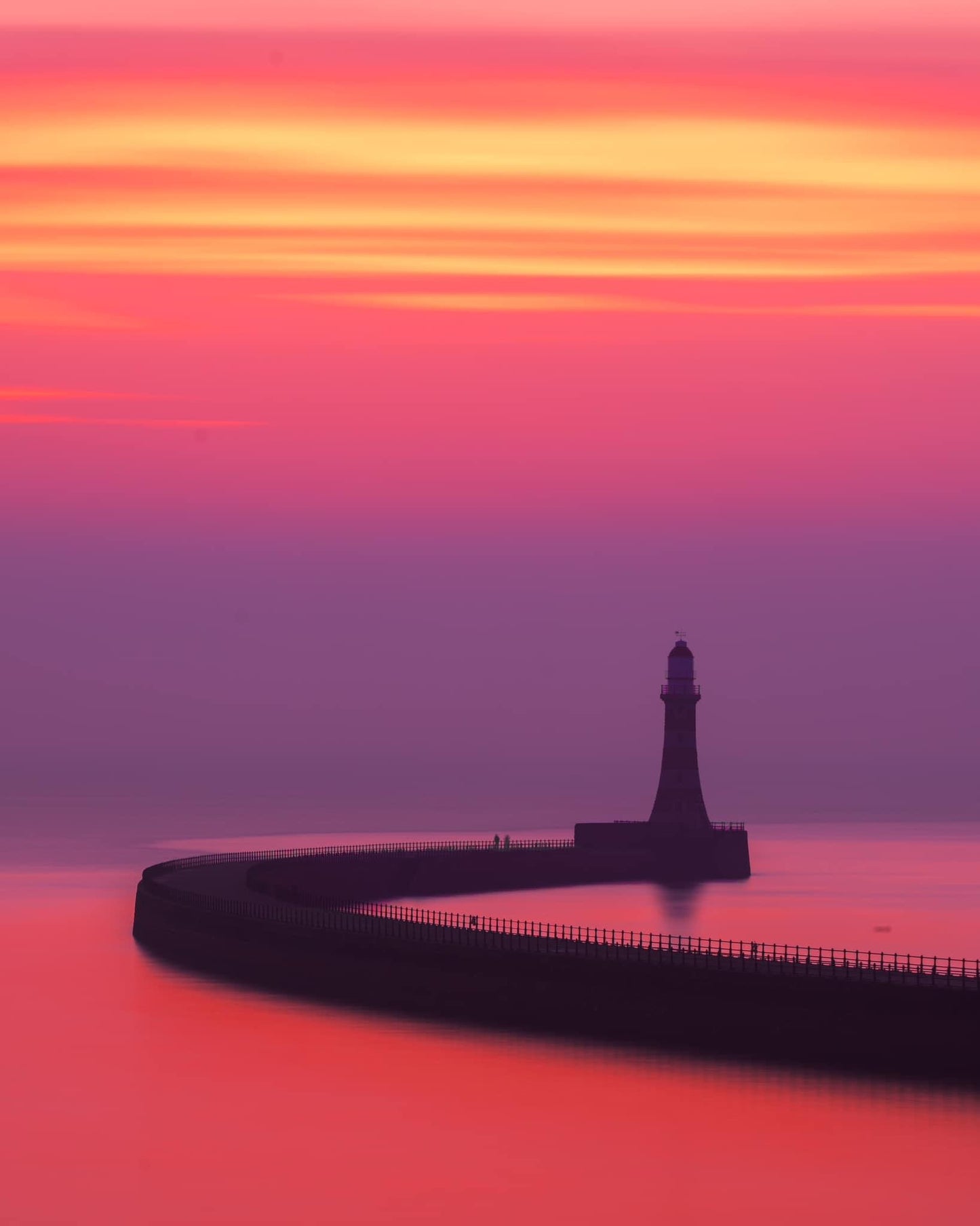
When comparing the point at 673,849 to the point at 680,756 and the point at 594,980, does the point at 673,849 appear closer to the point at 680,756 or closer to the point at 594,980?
the point at 680,756

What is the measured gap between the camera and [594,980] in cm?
7038

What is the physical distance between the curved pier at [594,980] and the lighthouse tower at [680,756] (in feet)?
95.4

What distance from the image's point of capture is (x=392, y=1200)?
5328 centimetres

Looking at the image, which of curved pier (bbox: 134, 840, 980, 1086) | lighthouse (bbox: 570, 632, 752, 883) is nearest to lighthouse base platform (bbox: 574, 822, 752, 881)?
lighthouse (bbox: 570, 632, 752, 883)

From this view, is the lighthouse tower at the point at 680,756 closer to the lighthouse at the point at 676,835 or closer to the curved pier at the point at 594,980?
the lighthouse at the point at 676,835

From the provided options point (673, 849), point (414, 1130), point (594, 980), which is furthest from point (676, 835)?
point (414, 1130)

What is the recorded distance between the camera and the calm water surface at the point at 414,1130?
2083 inches

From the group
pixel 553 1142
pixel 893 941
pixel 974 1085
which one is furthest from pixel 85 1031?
pixel 893 941

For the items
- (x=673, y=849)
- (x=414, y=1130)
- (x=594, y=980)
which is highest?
(x=673, y=849)

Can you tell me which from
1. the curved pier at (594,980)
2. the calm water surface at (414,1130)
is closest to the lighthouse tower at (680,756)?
the curved pier at (594,980)

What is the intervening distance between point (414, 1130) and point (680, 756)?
247 ft

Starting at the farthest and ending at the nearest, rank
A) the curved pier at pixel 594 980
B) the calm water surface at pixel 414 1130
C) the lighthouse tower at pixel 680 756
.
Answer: the lighthouse tower at pixel 680 756 < the curved pier at pixel 594 980 < the calm water surface at pixel 414 1130

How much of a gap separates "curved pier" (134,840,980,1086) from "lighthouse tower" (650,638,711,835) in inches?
1145

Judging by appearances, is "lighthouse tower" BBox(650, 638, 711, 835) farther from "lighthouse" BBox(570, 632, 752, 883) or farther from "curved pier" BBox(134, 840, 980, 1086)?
"curved pier" BBox(134, 840, 980, 1086)
